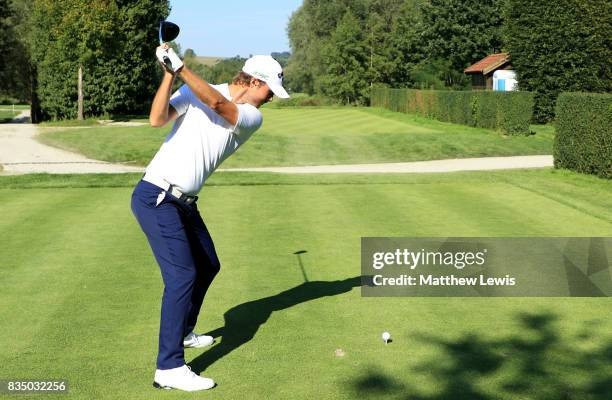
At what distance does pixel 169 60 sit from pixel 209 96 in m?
0.32

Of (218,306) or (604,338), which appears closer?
(604,338)

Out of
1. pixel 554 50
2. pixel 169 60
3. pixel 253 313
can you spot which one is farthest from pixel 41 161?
pixel 554 50

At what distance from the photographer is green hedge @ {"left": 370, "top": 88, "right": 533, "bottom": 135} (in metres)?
33.8

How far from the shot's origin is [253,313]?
6781mm

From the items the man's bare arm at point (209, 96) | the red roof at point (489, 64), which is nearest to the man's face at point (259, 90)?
the man's bare arm at point (209, 96)

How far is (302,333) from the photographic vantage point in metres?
6.18

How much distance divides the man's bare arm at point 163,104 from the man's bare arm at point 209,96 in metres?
0.16

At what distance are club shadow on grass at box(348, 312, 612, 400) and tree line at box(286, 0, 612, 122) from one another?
31.3m

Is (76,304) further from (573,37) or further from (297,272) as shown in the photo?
(573,37)

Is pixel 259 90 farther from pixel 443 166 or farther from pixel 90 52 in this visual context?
pixel 90 52

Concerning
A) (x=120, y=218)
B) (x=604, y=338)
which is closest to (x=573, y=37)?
(x=120, y=218)

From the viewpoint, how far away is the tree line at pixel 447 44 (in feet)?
128

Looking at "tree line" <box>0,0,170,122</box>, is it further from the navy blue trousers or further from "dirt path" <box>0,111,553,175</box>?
the navy blue trousers

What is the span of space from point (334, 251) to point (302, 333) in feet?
10.5
